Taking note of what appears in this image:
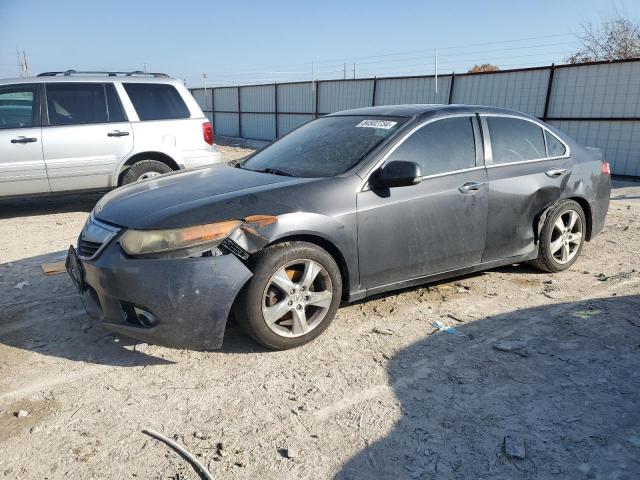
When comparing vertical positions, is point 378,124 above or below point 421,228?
above

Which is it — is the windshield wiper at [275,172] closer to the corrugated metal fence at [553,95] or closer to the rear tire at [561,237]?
the rear tire at [561,237]

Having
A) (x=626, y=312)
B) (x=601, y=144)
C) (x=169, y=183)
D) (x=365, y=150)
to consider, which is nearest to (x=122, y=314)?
(x=169, y=183)

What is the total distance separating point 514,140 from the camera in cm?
460

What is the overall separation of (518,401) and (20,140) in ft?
21.7

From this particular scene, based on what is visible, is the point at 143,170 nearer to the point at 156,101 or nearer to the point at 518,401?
the point at 156,101

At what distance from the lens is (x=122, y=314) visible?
3.17 metres

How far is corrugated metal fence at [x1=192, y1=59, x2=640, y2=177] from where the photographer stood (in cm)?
1130

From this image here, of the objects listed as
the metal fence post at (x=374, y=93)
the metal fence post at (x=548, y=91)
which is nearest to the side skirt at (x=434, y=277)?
the metal fence post at (x=548, y=91)

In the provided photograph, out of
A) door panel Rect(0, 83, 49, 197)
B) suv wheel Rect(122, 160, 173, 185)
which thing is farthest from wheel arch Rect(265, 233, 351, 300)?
door panel Rect(0, 83, 49, 197)

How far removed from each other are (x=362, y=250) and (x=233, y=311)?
97cm

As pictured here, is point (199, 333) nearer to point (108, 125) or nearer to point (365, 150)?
point (365, 150)

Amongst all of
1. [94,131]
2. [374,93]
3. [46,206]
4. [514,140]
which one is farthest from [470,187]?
[374,93]

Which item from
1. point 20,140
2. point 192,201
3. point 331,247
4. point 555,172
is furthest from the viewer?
point 20,140

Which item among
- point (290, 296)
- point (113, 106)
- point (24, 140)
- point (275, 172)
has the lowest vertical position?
point (290, 296)
